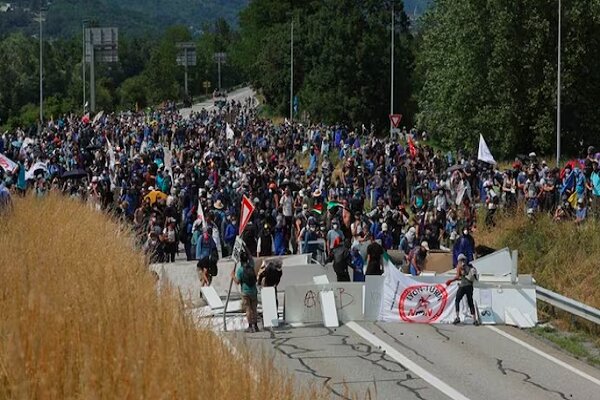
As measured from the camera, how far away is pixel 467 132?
185 feet

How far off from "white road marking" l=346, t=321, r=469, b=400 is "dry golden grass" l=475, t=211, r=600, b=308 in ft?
16.3

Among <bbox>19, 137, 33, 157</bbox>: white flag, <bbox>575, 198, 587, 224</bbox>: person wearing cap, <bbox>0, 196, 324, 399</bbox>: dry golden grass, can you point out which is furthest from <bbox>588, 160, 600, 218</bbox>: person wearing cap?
<bbox>19, 137, 33, 157</bbox>: white flag

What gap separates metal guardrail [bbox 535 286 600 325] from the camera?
69.9 feet

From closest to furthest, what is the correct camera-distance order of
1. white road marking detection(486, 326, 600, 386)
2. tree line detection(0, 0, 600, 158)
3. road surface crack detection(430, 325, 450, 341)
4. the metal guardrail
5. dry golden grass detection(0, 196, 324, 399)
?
1. dry golden grass detection(0, 196, 324, 399)
2. white road marking detection(486, 326, 600, 386)
3. the metal guardrail
4. road surface crack detection(430, 325, 450, 341)
5. tree line detection(0, 0, 600, 158)

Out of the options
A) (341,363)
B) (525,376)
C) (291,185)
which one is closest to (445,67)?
(291,185)

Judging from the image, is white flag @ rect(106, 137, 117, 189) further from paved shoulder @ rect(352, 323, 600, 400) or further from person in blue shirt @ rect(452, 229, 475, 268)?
paved shoulder @ rect(352, 323, 600, 400)

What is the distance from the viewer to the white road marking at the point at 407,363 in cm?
1745

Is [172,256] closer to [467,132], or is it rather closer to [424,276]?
[424,276]

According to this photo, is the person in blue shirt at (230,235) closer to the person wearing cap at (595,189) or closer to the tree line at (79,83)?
the person wearing cap at (595,189)

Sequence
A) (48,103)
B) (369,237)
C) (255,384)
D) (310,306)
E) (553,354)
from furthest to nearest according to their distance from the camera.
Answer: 1. (48,103)
2. (369,237)
3. (310,306)
4. (553,354)
5. (255,384)

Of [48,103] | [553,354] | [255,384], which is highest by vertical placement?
[48,103]

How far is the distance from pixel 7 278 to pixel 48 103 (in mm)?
115464

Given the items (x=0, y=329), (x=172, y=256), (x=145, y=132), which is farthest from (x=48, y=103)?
(x=0, y=329)

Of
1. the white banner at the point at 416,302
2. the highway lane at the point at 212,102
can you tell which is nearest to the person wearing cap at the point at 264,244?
the white banner at the point at 416,302
